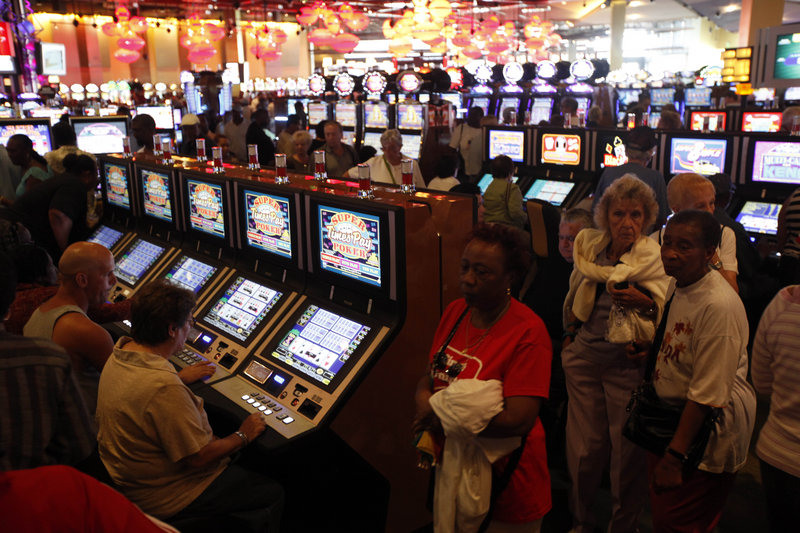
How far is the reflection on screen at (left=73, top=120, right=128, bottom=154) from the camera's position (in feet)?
28.1

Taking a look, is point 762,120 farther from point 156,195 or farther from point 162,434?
point 162,434

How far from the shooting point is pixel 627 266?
2.68m

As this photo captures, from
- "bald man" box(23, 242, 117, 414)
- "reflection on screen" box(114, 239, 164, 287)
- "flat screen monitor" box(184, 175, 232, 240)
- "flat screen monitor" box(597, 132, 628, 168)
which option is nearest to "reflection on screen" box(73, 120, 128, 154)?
"reflection on screen" box(114, 239, 164, 287)

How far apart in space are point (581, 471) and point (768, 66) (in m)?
12.1

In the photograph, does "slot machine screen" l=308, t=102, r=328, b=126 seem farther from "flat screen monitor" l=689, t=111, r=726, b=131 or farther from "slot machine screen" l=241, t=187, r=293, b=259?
"slot machine screen" l=241, t=187, r=293, b=259

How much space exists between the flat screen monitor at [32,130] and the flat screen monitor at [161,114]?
161 inches

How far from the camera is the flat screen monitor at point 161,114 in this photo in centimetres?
1225

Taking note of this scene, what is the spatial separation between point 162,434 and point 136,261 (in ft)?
8.71

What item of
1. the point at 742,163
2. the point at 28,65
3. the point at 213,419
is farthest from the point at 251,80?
the point at 213,419

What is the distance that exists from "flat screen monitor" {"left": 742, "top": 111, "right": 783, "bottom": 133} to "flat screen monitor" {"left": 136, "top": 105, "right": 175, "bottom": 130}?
9522 millimetres

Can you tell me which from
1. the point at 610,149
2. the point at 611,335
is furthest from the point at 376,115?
the point at 611,335

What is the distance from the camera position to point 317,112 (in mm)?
13266

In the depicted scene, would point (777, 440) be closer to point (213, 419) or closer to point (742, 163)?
point (213, 419)

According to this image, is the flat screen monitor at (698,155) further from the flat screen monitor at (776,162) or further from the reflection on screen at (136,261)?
the reflection on screen at (136,261)
